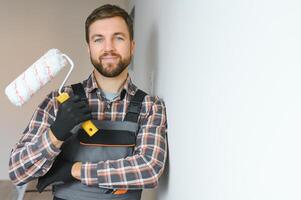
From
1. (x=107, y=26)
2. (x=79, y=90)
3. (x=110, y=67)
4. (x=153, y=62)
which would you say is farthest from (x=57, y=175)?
(x=153, y=62)

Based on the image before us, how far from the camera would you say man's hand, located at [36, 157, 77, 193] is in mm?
1056

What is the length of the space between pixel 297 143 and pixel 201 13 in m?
0.46

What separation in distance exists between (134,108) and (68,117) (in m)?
0.23

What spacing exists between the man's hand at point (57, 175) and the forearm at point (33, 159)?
25 millimetres

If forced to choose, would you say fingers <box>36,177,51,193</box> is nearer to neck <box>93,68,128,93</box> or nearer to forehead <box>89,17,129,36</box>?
neck <box>93,68,128,93</box>

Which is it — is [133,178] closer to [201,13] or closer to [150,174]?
[150,174]

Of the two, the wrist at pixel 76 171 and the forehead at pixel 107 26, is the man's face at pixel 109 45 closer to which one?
the forehead at pixel 107 26

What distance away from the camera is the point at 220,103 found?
65 centimetres

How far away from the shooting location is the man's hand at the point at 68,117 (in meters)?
1.01

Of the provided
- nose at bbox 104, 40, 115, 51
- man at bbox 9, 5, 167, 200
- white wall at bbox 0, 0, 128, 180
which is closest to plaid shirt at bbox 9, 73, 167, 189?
man at bbox 9, 5, 167, 200

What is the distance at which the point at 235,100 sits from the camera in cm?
58

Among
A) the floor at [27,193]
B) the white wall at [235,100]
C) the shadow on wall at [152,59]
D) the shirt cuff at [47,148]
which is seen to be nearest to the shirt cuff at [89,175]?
the shirt cuff at [47,148]

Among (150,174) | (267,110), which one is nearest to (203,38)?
(267,110)

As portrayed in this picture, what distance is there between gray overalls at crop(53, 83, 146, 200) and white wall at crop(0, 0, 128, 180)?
6.42ft
